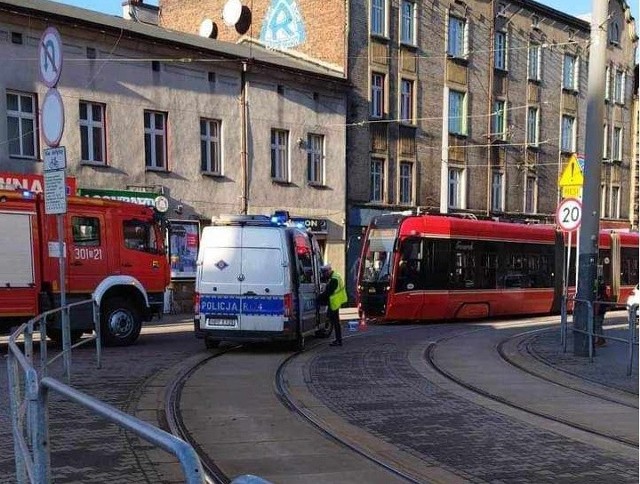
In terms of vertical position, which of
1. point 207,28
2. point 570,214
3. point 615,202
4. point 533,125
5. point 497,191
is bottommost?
point 570,214

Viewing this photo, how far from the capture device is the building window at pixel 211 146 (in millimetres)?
22609

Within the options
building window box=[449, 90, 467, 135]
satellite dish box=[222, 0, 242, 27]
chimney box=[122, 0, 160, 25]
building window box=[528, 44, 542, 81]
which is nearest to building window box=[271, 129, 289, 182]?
satellite dish box=[222, 0, 242, 27]

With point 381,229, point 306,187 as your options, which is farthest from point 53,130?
point 306,187

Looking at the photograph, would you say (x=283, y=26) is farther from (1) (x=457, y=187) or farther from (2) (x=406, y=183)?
(1) (x=457, y=187)

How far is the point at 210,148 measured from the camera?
22.8 meters

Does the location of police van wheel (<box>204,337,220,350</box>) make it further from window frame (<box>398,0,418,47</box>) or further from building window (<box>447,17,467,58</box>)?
building window (<box>447,17,467,58</box>)

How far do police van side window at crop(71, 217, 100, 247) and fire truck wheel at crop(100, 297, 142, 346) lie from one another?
4.02 feet

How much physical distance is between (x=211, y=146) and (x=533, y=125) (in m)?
20.3

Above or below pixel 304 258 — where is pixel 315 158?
above

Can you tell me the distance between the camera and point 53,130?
7723 mm

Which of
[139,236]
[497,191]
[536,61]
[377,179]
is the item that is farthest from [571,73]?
[139,236]

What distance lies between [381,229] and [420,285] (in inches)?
75.5

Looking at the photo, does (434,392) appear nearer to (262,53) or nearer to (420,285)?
(420,285)

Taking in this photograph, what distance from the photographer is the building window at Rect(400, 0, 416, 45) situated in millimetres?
28281
